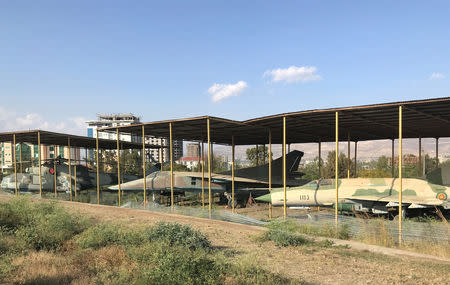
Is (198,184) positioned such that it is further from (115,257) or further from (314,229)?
(115,257)

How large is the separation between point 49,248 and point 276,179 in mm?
22074

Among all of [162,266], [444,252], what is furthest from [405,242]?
[162,266]

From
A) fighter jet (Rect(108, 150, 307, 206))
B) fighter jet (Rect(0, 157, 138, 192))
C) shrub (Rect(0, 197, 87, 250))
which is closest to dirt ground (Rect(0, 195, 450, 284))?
shrub (Rect(0, 197, 87, 250))

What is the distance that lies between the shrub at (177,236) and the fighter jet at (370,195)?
33.7 feet

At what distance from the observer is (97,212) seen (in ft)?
68.5

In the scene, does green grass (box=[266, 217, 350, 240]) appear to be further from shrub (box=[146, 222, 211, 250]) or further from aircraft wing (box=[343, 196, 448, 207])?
aircraft wing (box=[343, 196, 448, 207])

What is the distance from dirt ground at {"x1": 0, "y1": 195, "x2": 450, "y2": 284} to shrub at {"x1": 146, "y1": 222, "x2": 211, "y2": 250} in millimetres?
1321

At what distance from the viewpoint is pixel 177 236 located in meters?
11.5

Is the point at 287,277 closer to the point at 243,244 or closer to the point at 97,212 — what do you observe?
the point at 243,244

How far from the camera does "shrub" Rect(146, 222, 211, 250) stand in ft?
36.2

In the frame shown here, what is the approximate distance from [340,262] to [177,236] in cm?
559

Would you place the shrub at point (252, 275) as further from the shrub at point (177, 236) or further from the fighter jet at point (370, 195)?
the fighter jet at point (370, 195)

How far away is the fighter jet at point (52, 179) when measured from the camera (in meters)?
31.6

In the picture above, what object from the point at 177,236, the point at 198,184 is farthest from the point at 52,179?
the point at 177,236
